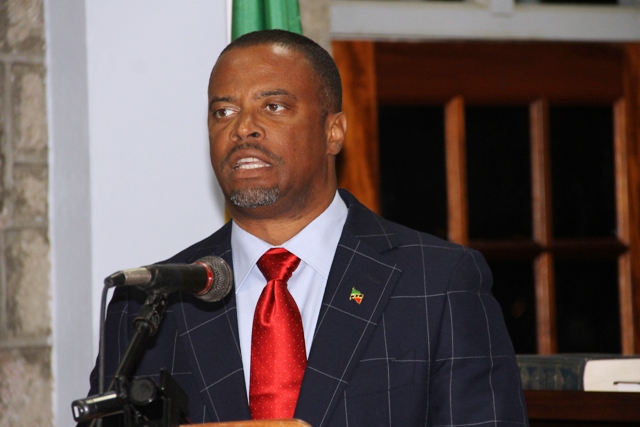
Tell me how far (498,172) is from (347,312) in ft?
4.44

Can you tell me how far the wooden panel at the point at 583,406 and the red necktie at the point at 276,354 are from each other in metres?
A: 0.60

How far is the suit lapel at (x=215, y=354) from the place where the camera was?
4.86 ft

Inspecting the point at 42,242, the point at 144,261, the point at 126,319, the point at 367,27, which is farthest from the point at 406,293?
the point at 367,27

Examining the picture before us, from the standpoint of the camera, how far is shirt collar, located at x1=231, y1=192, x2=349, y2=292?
1611mm

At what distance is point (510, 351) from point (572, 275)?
1352 mm

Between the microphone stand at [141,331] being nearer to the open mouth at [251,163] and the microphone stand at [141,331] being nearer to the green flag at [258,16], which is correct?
the open mouth at [251,163]

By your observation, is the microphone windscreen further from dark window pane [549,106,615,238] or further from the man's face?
dark window pane [549,106,615,238]

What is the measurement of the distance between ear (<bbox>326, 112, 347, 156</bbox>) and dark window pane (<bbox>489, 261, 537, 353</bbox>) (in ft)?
3.73

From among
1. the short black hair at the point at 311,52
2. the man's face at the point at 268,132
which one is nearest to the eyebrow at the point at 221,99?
the man's face at the point at 268,132

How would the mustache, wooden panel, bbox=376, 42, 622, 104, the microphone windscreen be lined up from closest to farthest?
the microphone windscreen → the mustache → wooden panel, bbox=376, 42, 622, 104

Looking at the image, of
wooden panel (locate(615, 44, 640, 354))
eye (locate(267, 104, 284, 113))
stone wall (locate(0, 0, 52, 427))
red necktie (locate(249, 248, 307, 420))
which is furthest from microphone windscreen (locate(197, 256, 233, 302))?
wooden panel (locate(615, 44, 640, 354))

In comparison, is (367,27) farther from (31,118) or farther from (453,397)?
(453,397)

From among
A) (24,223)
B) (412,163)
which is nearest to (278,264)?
(24,223)

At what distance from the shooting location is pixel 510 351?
4.94ft
